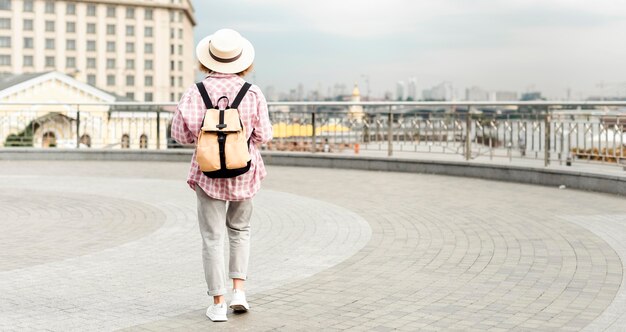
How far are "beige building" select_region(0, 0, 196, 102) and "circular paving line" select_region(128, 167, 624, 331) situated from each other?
341ft

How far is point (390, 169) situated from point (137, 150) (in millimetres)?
7189

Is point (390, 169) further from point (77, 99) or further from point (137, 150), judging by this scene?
point (77, 99)

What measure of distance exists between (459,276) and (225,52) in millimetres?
2754

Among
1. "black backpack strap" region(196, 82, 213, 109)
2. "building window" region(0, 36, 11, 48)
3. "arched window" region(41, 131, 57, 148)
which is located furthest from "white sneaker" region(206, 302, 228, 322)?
"building window" region(0, 36, 11, 48)

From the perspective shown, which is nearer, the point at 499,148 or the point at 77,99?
the point at 499,148

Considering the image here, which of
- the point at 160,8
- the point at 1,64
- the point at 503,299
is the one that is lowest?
the point at 503,299

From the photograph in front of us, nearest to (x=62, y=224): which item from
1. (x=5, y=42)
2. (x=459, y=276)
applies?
(x=459, y=276)

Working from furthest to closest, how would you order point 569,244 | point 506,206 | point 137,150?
point 137,150
point 506,206
point 569,244

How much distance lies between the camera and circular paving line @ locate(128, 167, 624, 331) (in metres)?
4.70

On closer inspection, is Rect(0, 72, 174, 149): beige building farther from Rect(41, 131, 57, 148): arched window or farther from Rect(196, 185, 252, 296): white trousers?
Rect(196, 185, 252, 296): white trousers

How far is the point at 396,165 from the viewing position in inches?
621

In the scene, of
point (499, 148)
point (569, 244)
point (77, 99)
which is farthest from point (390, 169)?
point (77, 99)

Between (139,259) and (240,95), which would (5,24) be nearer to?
(139,259)

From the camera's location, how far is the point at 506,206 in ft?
33.2
